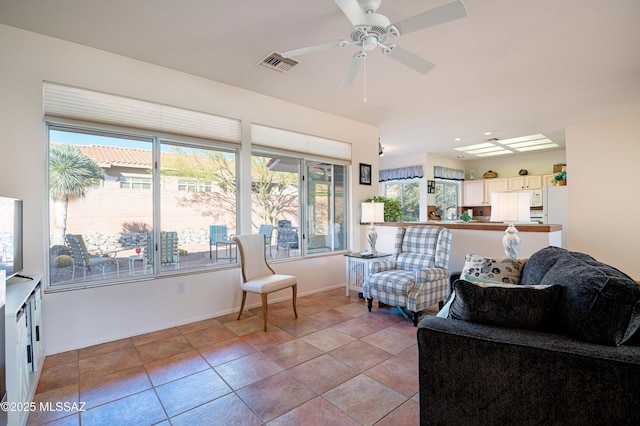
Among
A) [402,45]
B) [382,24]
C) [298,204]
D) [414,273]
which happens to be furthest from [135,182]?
[414,273]

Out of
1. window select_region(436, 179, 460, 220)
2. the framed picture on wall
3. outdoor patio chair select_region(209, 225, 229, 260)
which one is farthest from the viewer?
window select_region(436, 179, 460, 220)

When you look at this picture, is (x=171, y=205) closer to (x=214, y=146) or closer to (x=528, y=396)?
(x=214, y=146)

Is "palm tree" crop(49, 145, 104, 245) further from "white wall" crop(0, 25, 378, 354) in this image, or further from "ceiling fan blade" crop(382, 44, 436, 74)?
"ceiling fan blade" crop(382, 44, 436, 74)

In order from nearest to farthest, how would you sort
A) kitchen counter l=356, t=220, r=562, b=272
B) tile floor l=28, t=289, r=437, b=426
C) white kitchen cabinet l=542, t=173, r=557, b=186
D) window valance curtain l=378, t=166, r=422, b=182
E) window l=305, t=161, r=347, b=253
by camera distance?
tile floor l=28, t=289, r=437, b=426 < kitchen counter l=356, t=220, r=562, b=272 < window l=305, t=161, r=347, b=253 < white kitchen cabinet l=542, t=173, r=557, b=186 < window valance curtain l=378, t=166, r=422, b=182

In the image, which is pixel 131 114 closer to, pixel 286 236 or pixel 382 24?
pixel 286 236

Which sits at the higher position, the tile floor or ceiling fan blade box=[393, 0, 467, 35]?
ceiling fan blade box=[393, 0, 467, 35]

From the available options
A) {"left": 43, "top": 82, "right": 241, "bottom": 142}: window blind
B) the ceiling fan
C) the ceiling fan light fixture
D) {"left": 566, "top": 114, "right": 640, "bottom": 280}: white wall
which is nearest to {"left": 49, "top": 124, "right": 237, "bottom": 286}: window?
{"left": 43, "top": 82, "right": 241, "bottom": 142}: window blind

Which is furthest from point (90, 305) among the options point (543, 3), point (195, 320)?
point (543, 3)

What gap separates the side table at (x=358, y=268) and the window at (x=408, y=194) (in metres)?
4.15

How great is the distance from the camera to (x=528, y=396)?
46.8 inches

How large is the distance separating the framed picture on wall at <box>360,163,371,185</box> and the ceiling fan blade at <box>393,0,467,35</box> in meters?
3.25

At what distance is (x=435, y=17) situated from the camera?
6.09ft

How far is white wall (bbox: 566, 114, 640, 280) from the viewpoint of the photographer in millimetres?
4773

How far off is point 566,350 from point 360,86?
3.34 meters
